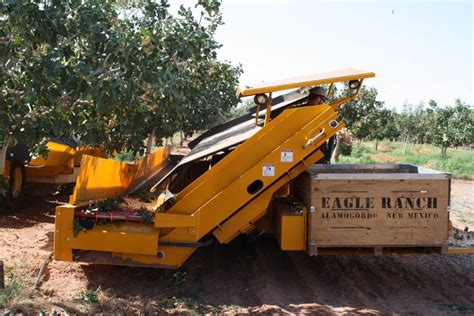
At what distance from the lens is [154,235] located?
16.0 ft

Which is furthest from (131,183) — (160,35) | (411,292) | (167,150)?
(411,292)

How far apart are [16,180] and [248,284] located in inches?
246

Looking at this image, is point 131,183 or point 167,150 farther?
point 167,150

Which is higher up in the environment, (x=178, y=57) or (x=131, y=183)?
(x=178, y=57)

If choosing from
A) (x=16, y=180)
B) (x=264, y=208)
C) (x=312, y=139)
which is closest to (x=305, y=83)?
(x=312, y=139)

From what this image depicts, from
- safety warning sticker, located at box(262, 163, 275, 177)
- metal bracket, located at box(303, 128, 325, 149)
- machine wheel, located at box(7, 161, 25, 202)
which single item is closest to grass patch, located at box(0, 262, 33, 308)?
safety warning sticker, located at box(262, 163, 275, 177)

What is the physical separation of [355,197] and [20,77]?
3394mm

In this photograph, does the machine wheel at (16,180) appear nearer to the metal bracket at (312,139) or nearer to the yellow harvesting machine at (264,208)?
the yellow harvesting machine at (264,208)

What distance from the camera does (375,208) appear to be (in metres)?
4.84

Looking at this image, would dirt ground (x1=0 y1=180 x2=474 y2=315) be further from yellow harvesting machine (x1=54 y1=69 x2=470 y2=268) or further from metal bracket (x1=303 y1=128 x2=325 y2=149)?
metal bracket (x1=303 y1=128 x2=325 y2=149)

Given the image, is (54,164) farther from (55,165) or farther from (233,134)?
(233,134)

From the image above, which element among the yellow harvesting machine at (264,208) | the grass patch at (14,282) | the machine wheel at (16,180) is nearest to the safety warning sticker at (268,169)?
the yellow harvesting machine at (264,208)

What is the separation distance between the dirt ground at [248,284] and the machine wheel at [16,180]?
8.78 feet

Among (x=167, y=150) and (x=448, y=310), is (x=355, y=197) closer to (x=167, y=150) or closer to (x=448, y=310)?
(x=448, y=310)
